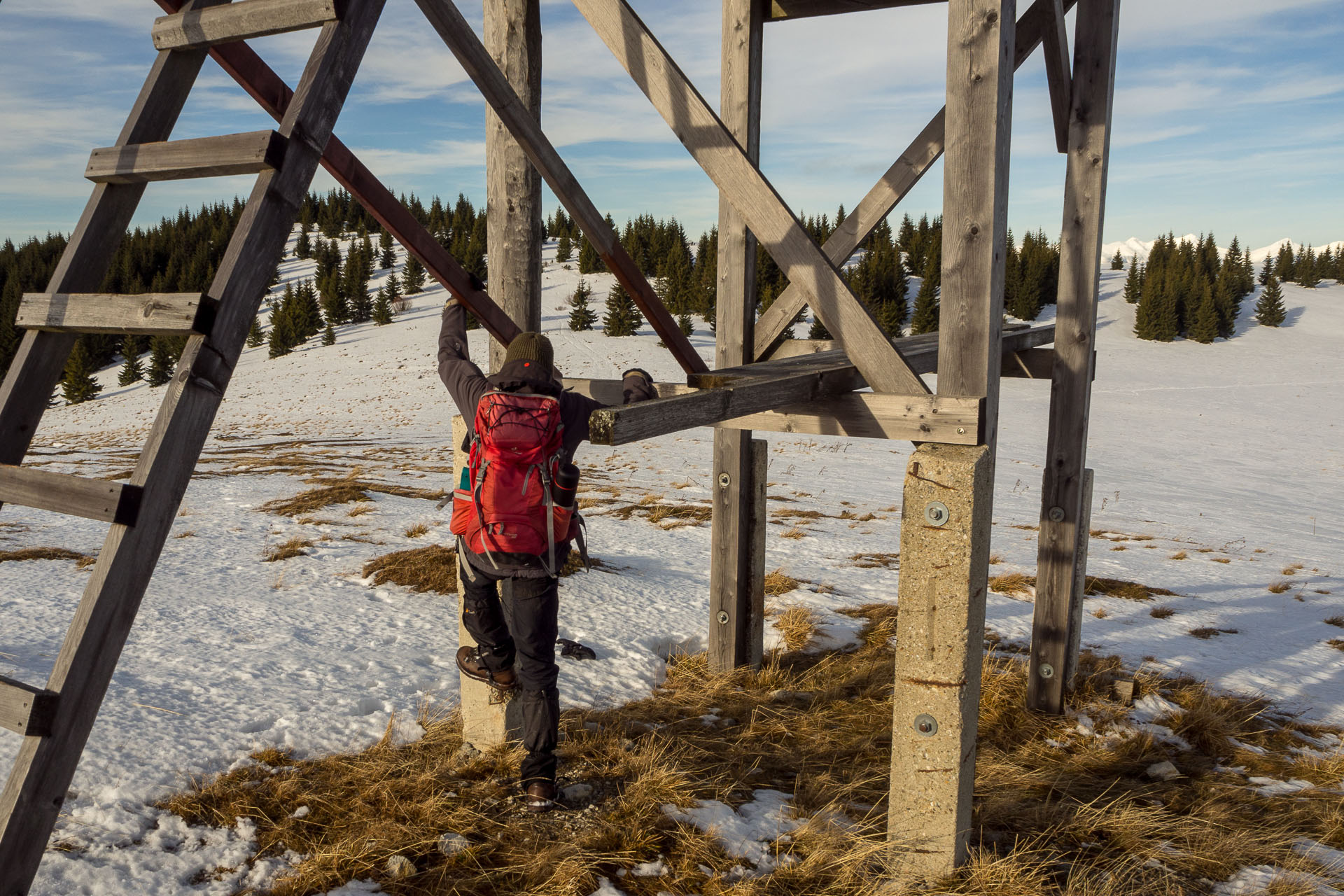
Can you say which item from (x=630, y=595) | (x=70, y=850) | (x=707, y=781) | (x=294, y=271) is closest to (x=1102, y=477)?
(x=630, y=595)

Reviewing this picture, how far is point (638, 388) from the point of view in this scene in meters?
3.61

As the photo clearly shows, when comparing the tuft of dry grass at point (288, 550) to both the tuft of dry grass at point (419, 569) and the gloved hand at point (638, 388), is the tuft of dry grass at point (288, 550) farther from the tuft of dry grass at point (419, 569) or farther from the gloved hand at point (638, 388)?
the gloved hand at point (638, 388)

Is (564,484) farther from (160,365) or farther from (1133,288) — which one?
(1133,288)

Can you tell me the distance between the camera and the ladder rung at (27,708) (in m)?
1.92

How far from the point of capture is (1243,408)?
29.2 meters

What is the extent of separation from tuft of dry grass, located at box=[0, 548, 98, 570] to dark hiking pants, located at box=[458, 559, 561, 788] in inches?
197

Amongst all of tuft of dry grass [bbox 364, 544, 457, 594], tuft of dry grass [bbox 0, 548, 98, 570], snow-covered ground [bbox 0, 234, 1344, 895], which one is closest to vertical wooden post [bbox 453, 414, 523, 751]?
snow-covered ground [bbox 0, 234, 1344, 895]

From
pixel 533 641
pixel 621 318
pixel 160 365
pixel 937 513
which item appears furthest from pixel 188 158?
pixel 160 365

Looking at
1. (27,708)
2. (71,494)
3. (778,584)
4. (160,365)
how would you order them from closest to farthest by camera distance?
(27,708)
(71,494)
(778,584)
(160,365)

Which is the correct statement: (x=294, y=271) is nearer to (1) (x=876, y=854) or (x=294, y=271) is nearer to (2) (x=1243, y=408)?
(2) (x=1243, y=408)

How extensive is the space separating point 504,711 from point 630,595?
285 centimetres

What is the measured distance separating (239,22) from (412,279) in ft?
164

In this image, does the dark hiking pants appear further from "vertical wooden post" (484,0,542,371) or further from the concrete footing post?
the concrete footing post

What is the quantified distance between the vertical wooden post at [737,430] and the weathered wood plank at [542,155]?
1227mm
